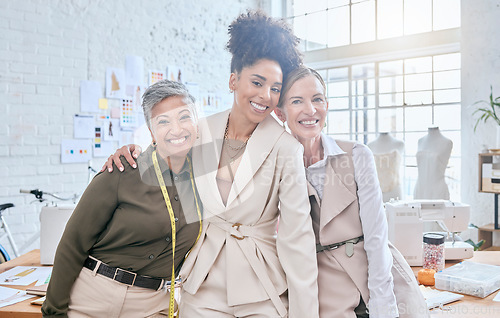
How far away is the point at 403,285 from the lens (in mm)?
1658

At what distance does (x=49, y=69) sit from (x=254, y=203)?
13.9ft

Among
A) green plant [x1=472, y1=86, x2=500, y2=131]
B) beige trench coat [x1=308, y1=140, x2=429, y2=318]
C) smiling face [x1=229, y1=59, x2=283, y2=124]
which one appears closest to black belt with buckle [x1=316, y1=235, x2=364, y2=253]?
beige trench coat [x1=308, y1=140, x2=429, y2=318]

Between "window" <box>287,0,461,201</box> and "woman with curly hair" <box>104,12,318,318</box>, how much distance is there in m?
5.00

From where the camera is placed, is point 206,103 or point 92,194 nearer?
point 92,194

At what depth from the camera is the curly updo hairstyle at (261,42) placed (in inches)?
66.4

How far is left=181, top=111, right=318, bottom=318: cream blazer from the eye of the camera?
1536 mm

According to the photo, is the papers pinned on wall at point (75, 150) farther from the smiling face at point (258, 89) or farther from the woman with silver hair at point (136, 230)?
the smiling face at point (258, 89)

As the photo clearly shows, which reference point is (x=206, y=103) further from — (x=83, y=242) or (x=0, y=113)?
(x=83, y=242)

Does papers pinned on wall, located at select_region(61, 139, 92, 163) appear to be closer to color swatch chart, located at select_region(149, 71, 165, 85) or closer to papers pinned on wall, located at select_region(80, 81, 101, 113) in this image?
papers pinned on wall, located at select_region(80, 81, 101, 113)

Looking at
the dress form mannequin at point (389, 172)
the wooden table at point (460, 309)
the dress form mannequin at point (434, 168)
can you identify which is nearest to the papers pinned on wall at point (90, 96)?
the dress form mannequin at point (389, 172)

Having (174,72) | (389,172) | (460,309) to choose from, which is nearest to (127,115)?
(174,72)

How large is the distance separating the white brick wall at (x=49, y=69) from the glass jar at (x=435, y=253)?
4.25 meters

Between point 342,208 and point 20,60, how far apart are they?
14.4ft

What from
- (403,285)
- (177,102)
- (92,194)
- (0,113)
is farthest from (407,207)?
(0,113)
